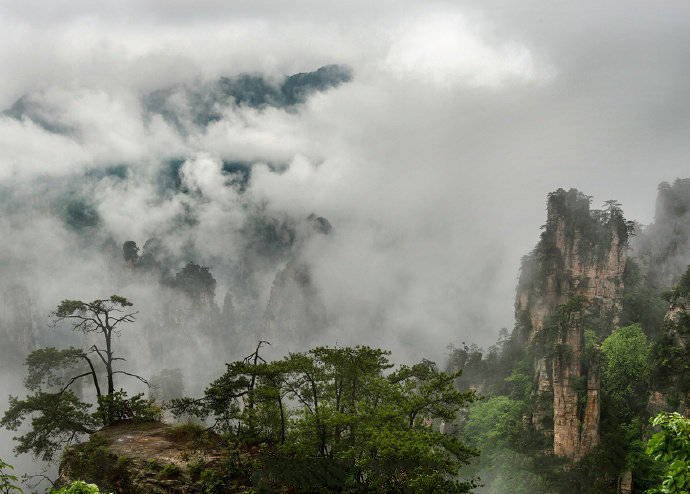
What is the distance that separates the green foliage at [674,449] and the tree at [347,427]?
1049 centimetres

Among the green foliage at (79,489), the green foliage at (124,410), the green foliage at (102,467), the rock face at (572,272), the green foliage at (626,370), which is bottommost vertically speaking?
the green foliage at (102,467)

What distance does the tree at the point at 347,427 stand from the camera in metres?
18.8

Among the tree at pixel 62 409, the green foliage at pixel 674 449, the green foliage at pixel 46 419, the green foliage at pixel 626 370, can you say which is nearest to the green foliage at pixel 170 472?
the tree at pixel 62 409

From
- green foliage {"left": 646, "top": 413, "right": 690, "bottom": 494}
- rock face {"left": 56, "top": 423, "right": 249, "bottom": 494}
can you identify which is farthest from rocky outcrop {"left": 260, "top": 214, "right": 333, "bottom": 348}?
green foliage {"left": 646, "top": 413, "right": 690, "bottom": 494}

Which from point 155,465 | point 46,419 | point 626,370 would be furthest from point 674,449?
point 626,370

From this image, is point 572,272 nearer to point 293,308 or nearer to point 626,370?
point 626,370

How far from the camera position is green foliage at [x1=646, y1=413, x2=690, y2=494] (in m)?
8.09

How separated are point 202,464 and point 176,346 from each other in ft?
401

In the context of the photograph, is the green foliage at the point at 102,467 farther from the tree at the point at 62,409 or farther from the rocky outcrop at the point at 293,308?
the rocky outcrop at the point at 293,308

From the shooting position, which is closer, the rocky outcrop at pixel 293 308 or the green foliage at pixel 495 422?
the green foliage at pixel 495 422

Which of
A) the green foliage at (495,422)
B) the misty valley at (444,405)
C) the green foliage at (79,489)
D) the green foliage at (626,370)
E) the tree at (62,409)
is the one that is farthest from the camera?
the green foliage at (495,422)

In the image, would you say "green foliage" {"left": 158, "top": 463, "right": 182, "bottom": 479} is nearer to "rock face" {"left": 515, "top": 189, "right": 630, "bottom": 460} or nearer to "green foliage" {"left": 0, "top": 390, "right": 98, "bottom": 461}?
"green foliage" {"left": 0, "top": 390, "right": 98, "bottom": 461}

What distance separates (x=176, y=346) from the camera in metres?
133

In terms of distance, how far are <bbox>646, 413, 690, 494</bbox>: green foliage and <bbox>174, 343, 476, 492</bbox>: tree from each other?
10492 mm
